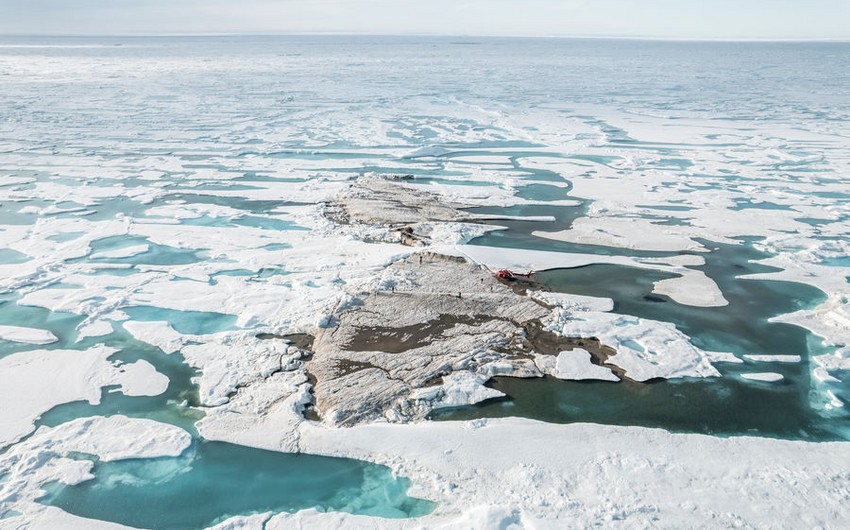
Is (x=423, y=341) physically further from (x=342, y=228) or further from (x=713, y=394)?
(x=342, y=228)

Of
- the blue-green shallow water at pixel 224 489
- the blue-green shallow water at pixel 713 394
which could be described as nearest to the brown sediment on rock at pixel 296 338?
the blue-green shallow water at pixel 224 489

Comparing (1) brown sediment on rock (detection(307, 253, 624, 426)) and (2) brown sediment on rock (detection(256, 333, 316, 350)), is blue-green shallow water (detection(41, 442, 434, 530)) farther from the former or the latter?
(2) brown sediment on rock (detection(256, 333, 316, 350))

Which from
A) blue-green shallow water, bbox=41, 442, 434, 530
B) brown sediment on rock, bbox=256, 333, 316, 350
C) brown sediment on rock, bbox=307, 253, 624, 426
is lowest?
blue-green shallow water, bbox=41, 442, 434, 530

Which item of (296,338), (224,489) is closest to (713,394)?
(296,338)

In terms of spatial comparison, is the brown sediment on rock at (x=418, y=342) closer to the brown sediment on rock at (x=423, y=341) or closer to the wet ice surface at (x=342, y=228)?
the brown sediment on rock at (x=423, y=341)

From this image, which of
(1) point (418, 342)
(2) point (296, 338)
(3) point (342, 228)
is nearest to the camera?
(1) point (418, 342)

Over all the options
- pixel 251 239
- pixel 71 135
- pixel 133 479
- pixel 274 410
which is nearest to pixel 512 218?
pixel 251 239

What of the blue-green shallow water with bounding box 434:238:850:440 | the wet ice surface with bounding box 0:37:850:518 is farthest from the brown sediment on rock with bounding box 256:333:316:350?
the blue-green shallow water with bounding box 434:238:850:440
